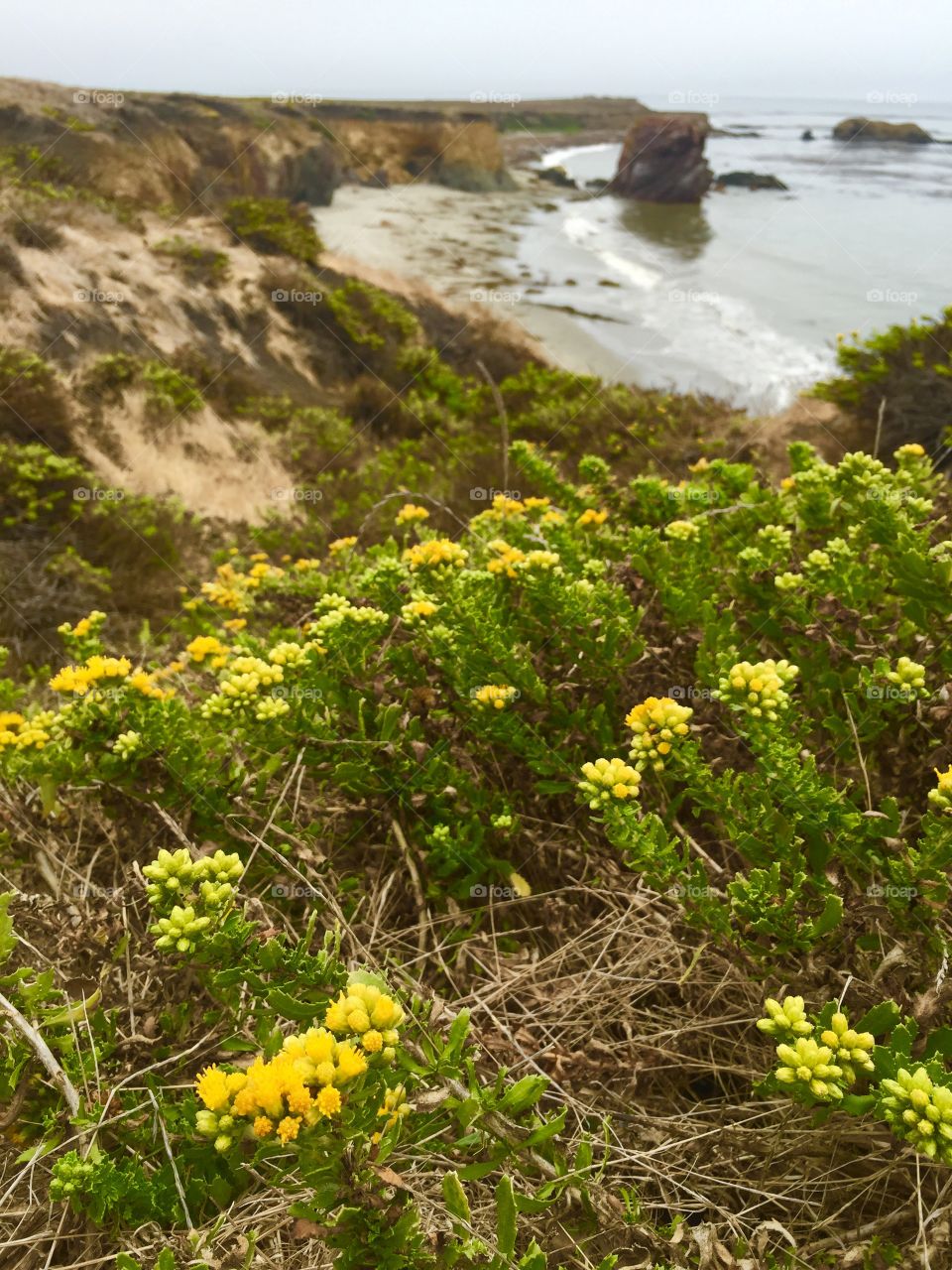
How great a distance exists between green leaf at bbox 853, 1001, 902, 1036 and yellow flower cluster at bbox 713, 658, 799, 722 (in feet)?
1.69

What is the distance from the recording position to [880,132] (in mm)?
14320

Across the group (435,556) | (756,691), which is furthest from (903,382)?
(756,691)

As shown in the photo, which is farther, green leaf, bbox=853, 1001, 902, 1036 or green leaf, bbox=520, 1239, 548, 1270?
green leaf, bbox=853, 1001, 902, 1036

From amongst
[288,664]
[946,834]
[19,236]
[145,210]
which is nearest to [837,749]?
[946,834]

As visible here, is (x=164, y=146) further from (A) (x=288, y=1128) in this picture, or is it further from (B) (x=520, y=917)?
(A) (x=288, y=1128)

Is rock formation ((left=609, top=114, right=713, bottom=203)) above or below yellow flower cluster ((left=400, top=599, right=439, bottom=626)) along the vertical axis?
above

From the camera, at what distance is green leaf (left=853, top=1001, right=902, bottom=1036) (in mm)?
1275

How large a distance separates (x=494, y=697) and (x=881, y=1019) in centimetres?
104

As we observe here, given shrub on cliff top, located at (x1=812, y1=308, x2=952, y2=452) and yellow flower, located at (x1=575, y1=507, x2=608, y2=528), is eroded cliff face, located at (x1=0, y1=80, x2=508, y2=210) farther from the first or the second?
yellow flower, located at (x1=575, y1=507, x2=608, y2=528)

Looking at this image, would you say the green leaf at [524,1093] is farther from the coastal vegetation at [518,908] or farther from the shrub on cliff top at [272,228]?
the shrub on cliff top at [272,228]

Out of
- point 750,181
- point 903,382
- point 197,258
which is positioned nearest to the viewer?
point 903,382

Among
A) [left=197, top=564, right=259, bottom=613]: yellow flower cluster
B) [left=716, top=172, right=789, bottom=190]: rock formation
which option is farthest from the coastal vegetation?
[left=716, top=172, right=789, bottom=190]: rock formation

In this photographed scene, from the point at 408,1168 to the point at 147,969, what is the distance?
2.29 feet

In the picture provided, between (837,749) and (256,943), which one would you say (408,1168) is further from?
(837,749)
